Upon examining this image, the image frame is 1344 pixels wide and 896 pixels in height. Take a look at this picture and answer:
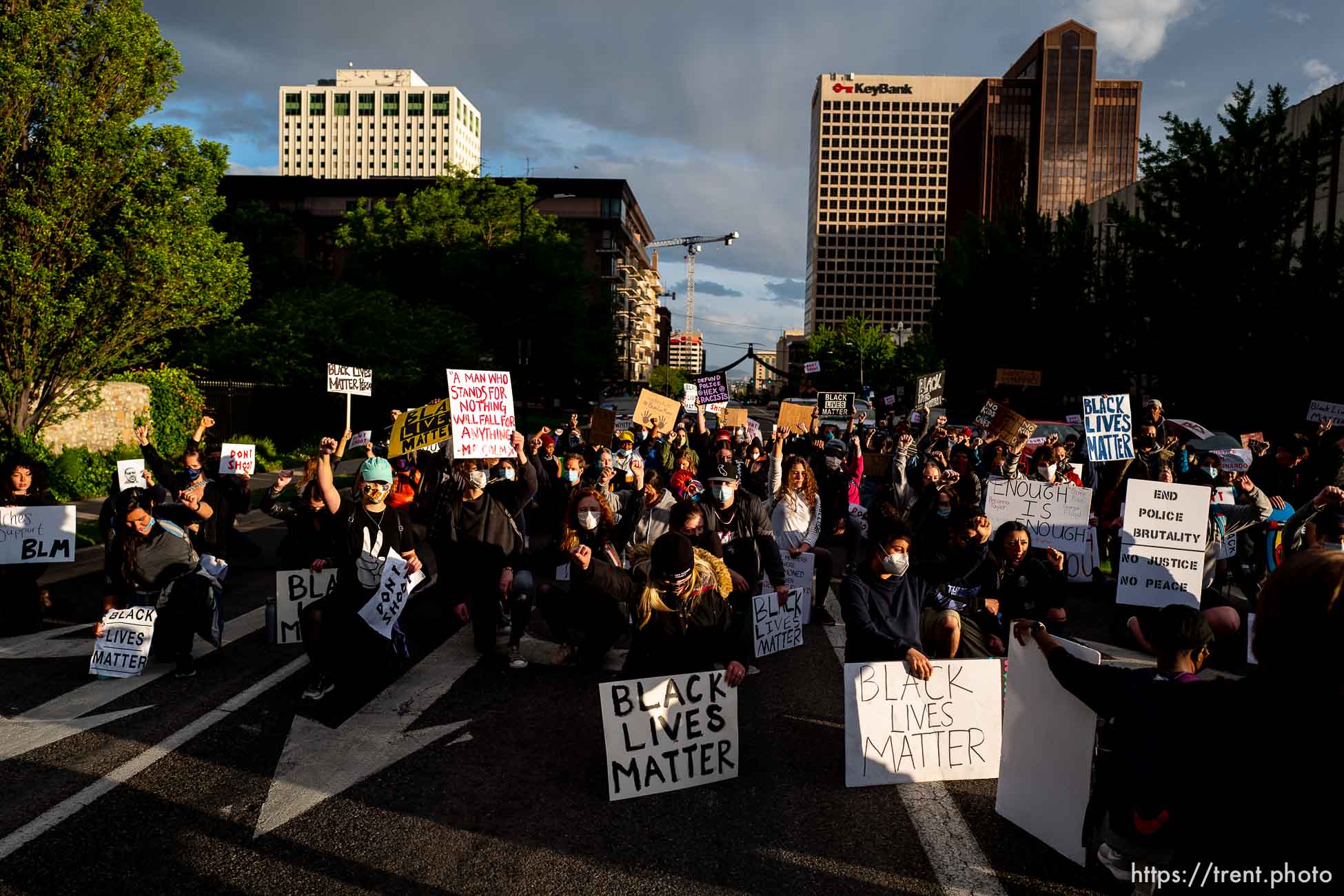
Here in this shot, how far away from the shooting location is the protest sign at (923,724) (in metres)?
4.91

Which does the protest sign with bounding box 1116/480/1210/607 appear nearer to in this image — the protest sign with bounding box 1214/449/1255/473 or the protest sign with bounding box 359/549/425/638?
the protest sign with bounding box 1214/449/1255/473

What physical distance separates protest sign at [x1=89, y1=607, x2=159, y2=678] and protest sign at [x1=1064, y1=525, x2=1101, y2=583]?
8.67 metres

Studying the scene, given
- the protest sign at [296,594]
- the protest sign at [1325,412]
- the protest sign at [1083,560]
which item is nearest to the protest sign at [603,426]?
the protest sign at [1083,560]

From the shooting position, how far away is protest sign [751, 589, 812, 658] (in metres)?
7.27

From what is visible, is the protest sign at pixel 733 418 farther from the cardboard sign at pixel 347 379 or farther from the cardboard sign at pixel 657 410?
the cardboard sign at pixel 347 379

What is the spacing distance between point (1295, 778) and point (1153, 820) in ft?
5.30

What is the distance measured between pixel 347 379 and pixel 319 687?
1132 cm

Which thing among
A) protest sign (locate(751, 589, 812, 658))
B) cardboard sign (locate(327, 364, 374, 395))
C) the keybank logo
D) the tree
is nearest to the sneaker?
protest sign (locate(751, 589, 812, 658))

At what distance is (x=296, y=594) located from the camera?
7.58 metres

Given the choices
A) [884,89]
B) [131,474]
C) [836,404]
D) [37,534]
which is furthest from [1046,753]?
[884,89]

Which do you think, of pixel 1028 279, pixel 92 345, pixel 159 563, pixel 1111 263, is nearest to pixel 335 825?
pixel 159 563

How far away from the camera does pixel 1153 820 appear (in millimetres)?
3725

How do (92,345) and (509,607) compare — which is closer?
(509,607)

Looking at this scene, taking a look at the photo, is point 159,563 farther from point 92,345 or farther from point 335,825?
point 92,345
